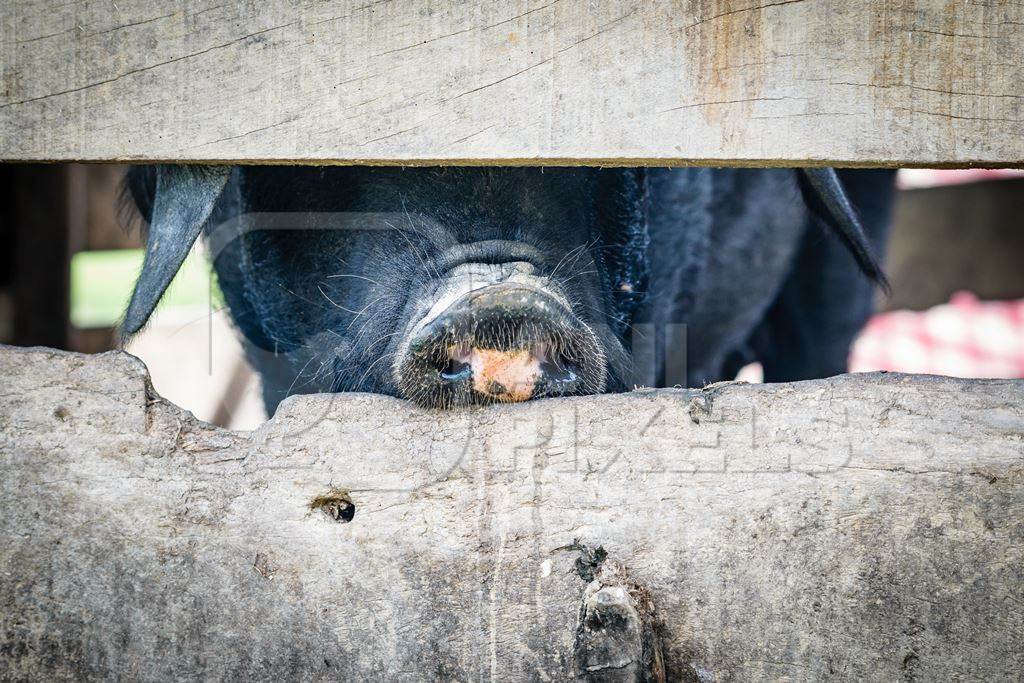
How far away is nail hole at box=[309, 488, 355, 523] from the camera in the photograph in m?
1.65

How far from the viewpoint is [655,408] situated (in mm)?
1713

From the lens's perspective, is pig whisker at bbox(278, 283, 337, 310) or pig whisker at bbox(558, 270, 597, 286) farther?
pig whisker at bbox(278, 283, 337, 310)

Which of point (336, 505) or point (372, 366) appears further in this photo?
point (372, 366)

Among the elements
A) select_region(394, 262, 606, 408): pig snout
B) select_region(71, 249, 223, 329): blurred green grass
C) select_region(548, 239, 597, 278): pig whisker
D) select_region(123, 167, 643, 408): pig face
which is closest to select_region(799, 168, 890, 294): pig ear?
select_region(123, 167, 643, 408): pig face

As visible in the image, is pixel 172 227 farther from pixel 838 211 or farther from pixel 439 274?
pixel 838 211

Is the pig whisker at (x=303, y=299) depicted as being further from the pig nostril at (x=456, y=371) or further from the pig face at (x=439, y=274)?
the pig nostril at (x=456, y=371)

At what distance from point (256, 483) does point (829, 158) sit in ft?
3.80

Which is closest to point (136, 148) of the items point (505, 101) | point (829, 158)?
point (505, 101)

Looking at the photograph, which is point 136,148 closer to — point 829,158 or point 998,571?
point 829,158

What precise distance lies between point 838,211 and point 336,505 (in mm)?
1394

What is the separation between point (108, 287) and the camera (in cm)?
869

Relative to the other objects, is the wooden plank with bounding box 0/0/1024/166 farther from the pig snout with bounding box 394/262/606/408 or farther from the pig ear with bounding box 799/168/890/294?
the pig ear with bounding box 799/168/890/294

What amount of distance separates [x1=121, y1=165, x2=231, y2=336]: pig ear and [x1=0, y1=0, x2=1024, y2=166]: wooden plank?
160 mm

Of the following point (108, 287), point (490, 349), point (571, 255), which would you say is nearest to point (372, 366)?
point (490, 349)
